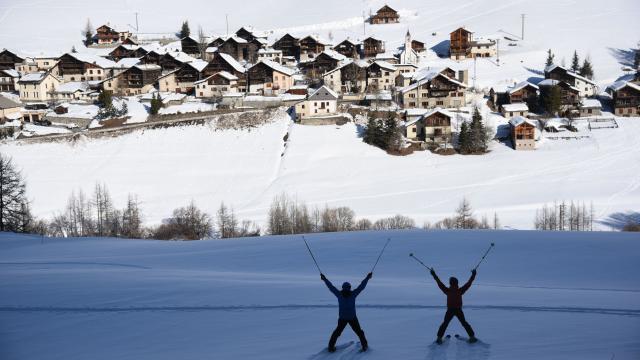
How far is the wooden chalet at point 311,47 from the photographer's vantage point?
52625 millimetres

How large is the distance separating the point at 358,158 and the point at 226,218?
10.3 metres

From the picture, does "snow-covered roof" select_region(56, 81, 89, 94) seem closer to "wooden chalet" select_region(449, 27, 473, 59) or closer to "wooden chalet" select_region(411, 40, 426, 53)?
"wooden chalet" select_region(411, 40, 426, 53)

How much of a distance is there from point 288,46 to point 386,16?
13.6 metres

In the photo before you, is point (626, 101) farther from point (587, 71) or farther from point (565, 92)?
point (587, 71)

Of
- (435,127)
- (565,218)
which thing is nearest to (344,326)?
(565,218)

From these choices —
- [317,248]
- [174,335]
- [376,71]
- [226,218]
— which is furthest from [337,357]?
[376,71]

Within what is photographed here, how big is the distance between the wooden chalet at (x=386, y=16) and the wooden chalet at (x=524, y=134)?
31.8 metres

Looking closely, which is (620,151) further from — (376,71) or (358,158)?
(376,71)

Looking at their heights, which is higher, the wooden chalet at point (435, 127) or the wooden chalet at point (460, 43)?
the wooden chalet at point (460, 43)

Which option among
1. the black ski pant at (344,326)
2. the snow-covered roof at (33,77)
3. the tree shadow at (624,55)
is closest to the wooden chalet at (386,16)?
the tree shadow at (624,55)

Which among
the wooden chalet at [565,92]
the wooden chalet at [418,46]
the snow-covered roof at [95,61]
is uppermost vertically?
the wooden chalet at [418,46]

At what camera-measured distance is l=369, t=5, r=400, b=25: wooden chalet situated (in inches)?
2522

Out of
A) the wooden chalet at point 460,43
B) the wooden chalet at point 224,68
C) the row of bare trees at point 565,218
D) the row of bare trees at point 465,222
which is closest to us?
the row of bare trees at point 465,222

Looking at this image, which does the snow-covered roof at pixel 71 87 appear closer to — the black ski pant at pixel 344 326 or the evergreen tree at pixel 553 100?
the evergreen tree at pixel 553 100
